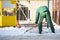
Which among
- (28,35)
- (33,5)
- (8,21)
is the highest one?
(33,5)

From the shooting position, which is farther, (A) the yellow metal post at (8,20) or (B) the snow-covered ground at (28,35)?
(A) the yellow metal post at (8,20)

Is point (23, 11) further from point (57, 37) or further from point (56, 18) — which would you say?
point (57, 37)

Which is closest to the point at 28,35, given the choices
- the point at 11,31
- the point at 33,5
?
the point at 11,31

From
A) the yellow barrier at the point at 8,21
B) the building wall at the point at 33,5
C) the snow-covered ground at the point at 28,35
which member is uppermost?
the building wall at the point at 33,5

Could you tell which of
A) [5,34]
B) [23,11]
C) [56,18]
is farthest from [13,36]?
[56,18]

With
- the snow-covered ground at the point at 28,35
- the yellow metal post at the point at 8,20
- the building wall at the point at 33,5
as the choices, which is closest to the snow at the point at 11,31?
the snow-covered ground at the point at 28,35

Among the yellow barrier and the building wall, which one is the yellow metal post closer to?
the yellow barrier

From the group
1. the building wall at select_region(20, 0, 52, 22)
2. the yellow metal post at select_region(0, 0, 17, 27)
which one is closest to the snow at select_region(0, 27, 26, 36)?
the yellow metal post at select_region(0, 0, 17, 27)

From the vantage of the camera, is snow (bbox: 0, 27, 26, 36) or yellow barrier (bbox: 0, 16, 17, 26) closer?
snow (bbox: 0, 27, 26, 36)

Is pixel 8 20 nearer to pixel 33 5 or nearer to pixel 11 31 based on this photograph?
pixel 11 31

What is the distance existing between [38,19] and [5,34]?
0.77m

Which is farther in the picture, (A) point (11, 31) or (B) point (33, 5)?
(B) point (33, 5)

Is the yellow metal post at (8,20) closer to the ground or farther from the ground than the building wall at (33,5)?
closer to the ground

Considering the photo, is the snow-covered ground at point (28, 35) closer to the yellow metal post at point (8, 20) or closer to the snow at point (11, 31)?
the snow at point (11, 31)
